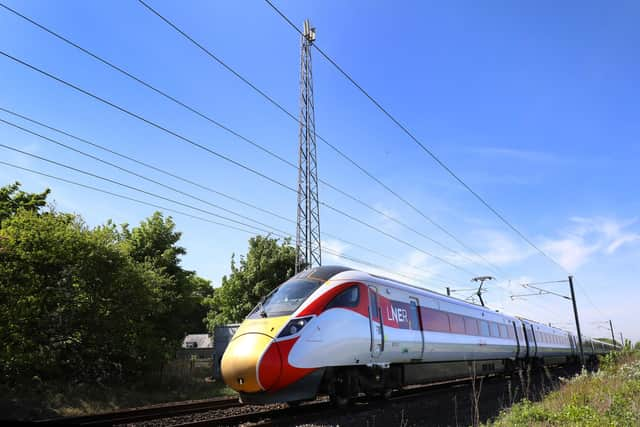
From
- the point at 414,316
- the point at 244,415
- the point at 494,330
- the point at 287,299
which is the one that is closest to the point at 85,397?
the point at 244,415

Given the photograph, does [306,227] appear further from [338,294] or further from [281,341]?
[281,341]

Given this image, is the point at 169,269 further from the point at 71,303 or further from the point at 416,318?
the point at 416,318

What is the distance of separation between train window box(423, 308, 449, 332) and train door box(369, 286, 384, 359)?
2.76 meters

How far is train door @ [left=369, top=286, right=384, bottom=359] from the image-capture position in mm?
9812

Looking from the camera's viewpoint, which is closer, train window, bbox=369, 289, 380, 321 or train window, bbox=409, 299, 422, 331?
train window, bbox=369, 289, 380, 321

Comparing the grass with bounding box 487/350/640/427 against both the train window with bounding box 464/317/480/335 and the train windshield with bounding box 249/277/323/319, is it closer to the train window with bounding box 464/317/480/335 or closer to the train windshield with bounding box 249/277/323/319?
the train windshield with bounding box 249/277/323/319

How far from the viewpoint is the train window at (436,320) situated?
41.3 feet

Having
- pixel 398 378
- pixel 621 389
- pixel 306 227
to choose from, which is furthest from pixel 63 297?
pixel 621 389

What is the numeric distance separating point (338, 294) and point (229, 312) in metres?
22.4

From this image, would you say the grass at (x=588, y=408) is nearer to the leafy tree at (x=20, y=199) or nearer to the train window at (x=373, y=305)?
the train window at (x=373, y=305)

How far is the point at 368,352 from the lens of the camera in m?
9.62

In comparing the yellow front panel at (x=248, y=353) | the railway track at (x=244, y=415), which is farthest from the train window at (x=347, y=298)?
the railway track at (x=244, y=415)

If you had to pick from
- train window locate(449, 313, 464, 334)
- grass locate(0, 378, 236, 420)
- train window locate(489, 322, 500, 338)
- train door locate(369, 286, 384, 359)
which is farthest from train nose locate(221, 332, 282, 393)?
train window locate(489, 322, 500, 338)

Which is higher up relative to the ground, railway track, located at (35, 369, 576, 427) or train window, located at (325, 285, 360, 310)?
train window, located at (325, 285, 360, 310)
